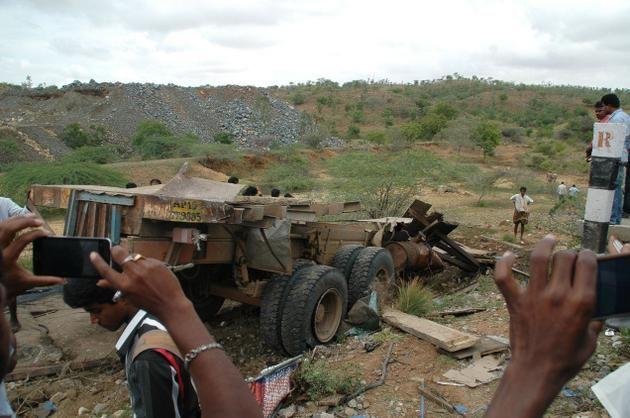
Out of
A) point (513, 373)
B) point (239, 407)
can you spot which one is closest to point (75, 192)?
point (239, 407)

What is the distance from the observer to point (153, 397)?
1.88 metres

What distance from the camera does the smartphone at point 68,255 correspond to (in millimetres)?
1595

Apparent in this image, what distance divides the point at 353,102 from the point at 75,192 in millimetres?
59252

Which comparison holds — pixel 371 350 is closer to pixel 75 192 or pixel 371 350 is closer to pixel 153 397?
pixel 75 192

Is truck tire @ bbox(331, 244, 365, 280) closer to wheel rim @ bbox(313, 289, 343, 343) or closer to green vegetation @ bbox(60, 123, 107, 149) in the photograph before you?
wheel rim @ bbox(313, 289, 343, 343)

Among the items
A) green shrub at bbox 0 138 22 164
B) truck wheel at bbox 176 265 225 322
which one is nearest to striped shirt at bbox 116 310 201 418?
truck wheel at bbox 176 265 225 322

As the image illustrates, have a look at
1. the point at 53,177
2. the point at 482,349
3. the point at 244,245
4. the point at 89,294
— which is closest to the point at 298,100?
the point at 53,177

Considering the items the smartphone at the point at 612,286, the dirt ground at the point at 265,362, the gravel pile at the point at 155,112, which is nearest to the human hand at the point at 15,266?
the smartphone at the point at 612,286

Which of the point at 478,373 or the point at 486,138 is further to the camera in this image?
the point at 486,138

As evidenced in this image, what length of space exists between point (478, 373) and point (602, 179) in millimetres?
2269

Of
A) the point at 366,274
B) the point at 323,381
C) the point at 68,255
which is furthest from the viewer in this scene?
the point at 366,274

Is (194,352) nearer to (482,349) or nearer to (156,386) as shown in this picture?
(156,386)

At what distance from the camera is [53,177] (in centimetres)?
1811

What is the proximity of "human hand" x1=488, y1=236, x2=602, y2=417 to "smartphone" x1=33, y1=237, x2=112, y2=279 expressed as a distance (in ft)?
3.70
